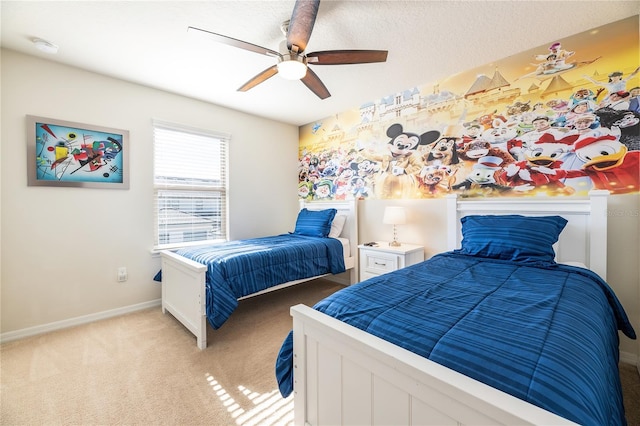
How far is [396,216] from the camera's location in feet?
9.82

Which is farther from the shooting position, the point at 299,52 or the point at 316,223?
the point at 316,223

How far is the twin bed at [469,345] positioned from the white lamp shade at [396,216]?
39.3 inches

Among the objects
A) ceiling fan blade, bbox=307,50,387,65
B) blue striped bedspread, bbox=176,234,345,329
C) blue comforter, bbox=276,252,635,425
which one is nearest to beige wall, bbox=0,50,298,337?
blue striped bedspread, bbox=176,234,345,329

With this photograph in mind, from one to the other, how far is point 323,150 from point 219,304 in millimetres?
2768

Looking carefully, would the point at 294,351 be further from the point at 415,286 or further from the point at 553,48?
the point at 553,48

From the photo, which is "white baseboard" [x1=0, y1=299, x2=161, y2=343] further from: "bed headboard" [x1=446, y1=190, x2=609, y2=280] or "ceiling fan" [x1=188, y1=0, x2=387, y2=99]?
"bed headboard" [x1=446, y1=190, x2=609, y2=280]

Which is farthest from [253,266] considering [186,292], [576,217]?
[576,217]

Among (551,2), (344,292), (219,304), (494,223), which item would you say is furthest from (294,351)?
(551,2)

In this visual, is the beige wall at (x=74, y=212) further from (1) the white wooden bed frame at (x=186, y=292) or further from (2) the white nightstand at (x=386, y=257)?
(2) the white nightstand at (x=386, y=257)

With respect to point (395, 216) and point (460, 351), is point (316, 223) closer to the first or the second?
point (395, 216)

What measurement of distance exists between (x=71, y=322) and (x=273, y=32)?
3.18 m

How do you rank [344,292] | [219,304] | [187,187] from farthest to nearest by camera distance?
1. [187,187]
2. [219,304]
3. [344,292]

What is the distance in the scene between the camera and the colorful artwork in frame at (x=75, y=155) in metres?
2.43

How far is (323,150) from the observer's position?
13.7 feet
